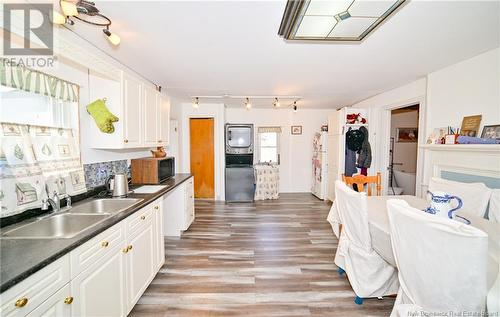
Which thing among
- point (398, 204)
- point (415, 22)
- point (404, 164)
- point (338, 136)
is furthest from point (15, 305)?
point (404, 164)

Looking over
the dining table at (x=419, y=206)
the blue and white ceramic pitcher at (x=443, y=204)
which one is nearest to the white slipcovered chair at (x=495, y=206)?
the dining table at (x=419, y=206)

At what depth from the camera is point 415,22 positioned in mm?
1611

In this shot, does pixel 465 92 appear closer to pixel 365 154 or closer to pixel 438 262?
pixel 365 154

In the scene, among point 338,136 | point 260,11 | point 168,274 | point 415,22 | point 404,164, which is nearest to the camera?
point 260,11

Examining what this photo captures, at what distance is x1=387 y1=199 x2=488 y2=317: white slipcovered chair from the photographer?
916 millimetres

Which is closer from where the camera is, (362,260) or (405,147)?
(362,260)

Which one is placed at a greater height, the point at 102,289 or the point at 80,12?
the point at 80,12

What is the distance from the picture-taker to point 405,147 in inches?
215

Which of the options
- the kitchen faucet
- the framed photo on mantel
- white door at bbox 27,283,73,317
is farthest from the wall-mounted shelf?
the kitchen faucet

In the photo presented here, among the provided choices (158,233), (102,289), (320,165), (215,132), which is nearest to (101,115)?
(158,233)

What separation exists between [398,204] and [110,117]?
7.96 ft

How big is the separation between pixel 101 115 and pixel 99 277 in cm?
142

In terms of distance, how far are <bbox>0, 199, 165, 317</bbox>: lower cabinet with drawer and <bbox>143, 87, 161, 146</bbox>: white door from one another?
937mm

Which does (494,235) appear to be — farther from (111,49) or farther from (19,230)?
(111,49)
